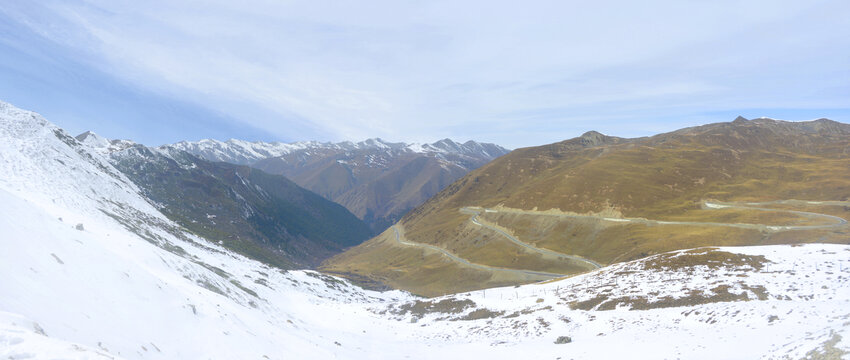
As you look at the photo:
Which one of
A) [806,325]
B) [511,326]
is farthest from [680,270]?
[806,325]

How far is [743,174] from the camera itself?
152 meters

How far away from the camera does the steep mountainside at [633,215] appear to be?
298 ft

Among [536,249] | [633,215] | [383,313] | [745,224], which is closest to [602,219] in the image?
[633,215]

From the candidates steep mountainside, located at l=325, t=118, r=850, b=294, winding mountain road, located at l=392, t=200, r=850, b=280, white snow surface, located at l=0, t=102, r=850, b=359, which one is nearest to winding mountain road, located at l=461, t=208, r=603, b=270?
winding mountain road, located at l=392, t=200, r=850, b=280

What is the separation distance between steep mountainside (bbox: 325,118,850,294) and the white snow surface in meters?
58.7

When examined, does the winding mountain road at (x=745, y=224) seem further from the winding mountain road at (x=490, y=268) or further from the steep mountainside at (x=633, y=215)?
the winding mountain road at (x=490, y=268)

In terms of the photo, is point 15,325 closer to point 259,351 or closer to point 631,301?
point 259,351

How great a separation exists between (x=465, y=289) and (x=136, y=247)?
87341 millimetres

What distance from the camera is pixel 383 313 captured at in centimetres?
5053

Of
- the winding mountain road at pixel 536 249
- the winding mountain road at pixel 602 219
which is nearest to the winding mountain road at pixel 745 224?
the winding mountain road at pixel 602 219

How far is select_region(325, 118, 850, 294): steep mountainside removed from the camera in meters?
90.8

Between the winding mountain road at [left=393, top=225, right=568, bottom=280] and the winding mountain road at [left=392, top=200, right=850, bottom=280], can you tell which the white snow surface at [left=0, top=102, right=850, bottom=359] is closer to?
the winding mountain road at [left=393, top=225, right=568, bottom=280]

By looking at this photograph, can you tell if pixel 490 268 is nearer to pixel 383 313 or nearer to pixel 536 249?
pixel 536 249

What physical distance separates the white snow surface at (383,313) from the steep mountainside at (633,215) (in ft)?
193
